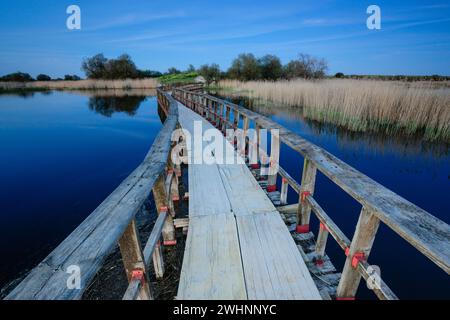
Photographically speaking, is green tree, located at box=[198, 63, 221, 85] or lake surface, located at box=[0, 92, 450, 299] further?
green tree, located at box=[198, 63, 221, 85]

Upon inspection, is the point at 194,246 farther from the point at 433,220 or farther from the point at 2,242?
the point at 2,242

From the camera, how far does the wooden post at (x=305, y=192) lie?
2773 mm

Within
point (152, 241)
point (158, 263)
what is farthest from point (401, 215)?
point (158, 263)

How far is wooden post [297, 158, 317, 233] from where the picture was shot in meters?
2.77

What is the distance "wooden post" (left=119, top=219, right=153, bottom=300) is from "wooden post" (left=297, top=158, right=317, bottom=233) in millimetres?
1917

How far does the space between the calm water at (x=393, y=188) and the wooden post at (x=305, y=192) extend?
1.72 m

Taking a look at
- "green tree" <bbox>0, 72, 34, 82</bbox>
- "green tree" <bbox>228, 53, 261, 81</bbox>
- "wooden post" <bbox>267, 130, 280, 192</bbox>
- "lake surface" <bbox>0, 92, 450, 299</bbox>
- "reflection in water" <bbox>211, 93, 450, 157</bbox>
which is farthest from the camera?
"green tree" <bbox>0, 72, 34, 82</bbox>

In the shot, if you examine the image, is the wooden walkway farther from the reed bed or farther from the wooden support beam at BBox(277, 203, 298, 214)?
the reed bed

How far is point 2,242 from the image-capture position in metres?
4.84

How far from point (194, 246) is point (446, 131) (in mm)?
10419

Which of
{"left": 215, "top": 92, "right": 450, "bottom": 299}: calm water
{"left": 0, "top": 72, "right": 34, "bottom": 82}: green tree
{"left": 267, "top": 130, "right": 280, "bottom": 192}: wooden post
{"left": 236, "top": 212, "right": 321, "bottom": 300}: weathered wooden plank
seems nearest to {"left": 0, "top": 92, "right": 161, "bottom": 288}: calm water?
{"left": 236, "top": 212, "right": 321, "bottom": 300}: weathered wooden plank

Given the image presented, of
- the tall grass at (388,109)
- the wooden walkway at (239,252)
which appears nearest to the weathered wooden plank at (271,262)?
the wooden walkway at (239,252)
